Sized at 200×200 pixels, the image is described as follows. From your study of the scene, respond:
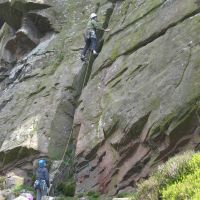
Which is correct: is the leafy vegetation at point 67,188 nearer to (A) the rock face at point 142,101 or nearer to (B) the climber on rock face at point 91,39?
(A) the rock face at point 142,101

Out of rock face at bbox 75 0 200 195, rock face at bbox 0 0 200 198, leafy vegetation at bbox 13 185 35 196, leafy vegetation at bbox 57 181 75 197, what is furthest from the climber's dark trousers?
leafy vegetation at bbox 57 181 75 197

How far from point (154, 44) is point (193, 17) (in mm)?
1786

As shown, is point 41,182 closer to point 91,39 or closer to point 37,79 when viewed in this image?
point 91,39

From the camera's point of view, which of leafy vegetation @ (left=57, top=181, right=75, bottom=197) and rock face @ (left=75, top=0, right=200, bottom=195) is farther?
leafy vegetation @ (left=57, top=181, right=75, bottom=197)

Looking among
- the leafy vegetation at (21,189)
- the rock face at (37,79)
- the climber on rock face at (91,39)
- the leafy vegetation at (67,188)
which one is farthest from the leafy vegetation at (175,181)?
the climber on rock face at (91,39)

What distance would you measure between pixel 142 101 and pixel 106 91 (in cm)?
287

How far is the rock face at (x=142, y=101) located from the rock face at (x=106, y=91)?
0.04 metres

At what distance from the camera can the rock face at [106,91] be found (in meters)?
16.0

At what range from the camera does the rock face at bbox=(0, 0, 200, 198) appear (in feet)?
52.6

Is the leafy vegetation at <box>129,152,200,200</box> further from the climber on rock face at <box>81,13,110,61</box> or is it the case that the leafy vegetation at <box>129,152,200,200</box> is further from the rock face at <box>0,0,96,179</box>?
the climber on rock face at <box>81,13,110,61</box>

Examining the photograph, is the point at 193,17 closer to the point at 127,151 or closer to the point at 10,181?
the point at 127,151

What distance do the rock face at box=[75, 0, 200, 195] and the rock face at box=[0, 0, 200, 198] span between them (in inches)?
1.5

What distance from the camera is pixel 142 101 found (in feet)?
56.7

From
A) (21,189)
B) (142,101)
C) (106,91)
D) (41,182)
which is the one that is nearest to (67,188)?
(41,182)
